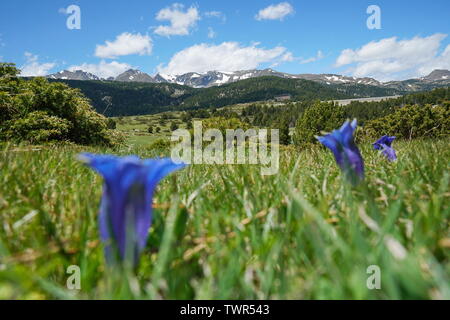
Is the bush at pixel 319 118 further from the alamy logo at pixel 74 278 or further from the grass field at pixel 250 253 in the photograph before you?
the alamy logo at pixel 74 278

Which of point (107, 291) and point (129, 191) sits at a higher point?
point (129, 191)

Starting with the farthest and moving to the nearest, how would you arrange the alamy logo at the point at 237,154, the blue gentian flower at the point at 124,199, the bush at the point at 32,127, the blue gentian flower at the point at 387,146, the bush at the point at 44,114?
the bush at the point at 44,114 < the bush at the point at 32,127 < the alamy logo at the point at 237,154 < the blue gentian flower at the point at 387,146 < the blue gentian flower at the point at 124,199

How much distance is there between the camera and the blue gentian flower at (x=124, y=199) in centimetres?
110

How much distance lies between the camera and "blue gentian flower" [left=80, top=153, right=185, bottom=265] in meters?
1.10

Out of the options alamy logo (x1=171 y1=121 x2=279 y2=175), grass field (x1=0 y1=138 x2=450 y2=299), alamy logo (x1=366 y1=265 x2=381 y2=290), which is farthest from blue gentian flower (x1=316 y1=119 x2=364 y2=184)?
alamy logo (x1=366 y1=265 x2=381 y2=290)

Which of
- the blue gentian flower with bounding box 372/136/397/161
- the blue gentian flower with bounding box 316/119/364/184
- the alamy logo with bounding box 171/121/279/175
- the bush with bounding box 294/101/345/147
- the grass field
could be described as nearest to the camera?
the grass field

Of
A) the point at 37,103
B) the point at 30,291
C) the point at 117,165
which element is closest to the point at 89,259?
the point at 30,291

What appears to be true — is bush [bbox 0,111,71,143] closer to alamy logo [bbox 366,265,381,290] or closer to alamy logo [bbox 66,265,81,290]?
alamy logo [bbox 66,265,81,290]

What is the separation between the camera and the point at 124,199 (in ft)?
3.78

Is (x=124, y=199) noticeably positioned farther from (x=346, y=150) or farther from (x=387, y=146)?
(x=387, y=146)

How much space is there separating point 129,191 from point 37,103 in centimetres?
2196

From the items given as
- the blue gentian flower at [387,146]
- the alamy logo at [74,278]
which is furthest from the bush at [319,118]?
the alamy logo at [74,278]
